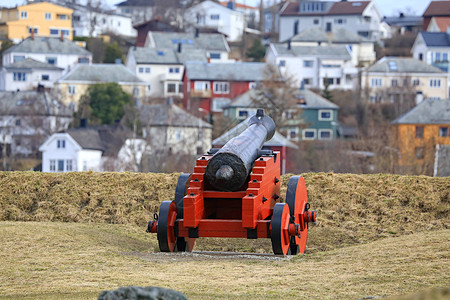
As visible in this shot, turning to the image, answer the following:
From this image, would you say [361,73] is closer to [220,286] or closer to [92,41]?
[92,41]

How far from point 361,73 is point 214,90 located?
549 inches

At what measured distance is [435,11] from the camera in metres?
109

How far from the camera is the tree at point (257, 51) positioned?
105 m

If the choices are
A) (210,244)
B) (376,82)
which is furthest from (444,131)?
(210,244)

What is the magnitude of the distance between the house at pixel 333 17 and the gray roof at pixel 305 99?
1147 inches

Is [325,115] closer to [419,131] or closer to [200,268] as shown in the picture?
[419,131]

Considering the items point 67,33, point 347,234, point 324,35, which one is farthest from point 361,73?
point 347,234

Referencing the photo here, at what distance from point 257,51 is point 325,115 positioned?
1090 inches

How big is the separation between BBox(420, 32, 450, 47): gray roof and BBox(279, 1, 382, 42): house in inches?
400

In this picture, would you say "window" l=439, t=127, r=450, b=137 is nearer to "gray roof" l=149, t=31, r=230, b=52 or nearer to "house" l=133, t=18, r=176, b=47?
"gray roof" l=149, t=31, r=230, b=52

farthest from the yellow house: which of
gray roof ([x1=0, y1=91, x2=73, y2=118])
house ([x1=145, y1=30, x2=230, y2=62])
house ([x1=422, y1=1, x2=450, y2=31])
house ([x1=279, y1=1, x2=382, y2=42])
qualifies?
house ([x1=422, y1=1, x2=450, y2=31])

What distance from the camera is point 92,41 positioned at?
3910 inches

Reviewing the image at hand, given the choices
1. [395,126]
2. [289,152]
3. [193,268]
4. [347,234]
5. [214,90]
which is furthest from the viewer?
[214,90]

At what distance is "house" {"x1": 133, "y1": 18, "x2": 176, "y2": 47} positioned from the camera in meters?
105
